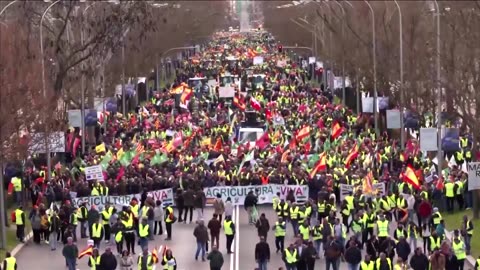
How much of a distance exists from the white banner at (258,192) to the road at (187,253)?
4.29ft

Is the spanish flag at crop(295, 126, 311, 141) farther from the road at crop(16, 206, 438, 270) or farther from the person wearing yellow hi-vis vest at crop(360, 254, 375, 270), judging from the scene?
the person wearing yellow hi-vis vest at crop(360, 254, 375, 270)

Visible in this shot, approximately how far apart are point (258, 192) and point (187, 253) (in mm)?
6820

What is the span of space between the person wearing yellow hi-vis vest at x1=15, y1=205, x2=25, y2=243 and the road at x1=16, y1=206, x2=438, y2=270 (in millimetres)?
314

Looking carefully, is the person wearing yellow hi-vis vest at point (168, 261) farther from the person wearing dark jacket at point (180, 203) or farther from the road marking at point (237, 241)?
the person wearing dark jacket at point (180, 203)

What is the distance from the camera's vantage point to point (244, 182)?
139 ft

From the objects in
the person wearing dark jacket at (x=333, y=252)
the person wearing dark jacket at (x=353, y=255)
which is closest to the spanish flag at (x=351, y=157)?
the person wearing dark jacket at (x=333, y=252)

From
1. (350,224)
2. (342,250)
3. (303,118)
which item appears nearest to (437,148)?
(350,224)

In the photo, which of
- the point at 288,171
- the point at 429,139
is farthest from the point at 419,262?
the point at 429,139

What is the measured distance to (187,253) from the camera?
35219mm

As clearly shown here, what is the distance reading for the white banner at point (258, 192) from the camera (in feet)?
135

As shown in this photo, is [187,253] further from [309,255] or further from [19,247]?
[309,255]

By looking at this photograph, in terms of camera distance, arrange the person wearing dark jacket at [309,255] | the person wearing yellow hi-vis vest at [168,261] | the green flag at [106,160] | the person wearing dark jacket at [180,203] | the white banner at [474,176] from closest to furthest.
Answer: the person wearing yellow hi-vis vest at [168,261] → the person wearing dark jacket at [309,255] → the white banner at [474,176] → the person wearing dark jacket at [180,203] → the green flag at [106,160]

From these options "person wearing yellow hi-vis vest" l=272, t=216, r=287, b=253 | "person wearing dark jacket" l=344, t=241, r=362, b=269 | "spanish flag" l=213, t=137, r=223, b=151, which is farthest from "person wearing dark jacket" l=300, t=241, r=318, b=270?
"spanish flag" l=213, t=137, r=223, b=151

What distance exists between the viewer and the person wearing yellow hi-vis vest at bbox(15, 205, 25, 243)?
36634mm
